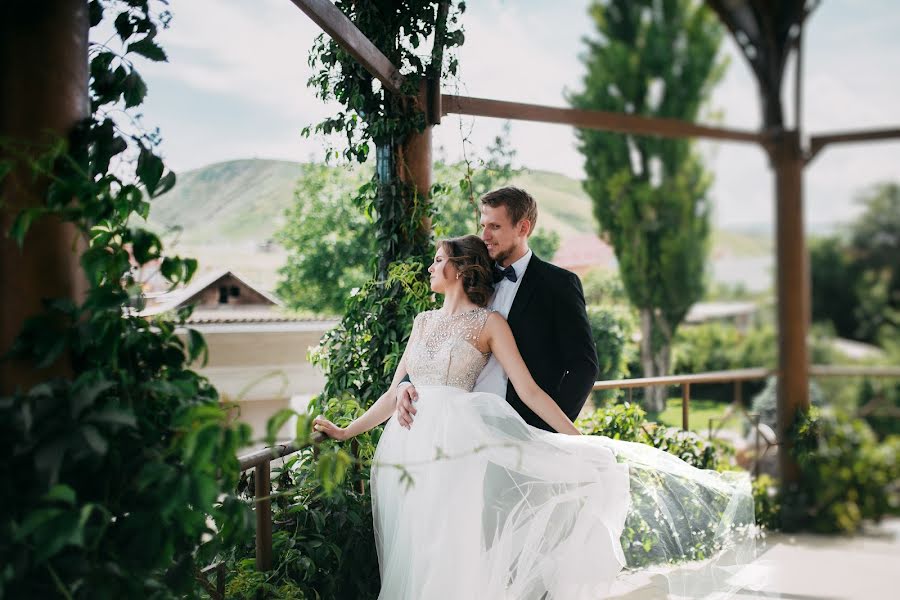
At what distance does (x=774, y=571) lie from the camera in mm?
3363

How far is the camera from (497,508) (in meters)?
1.96

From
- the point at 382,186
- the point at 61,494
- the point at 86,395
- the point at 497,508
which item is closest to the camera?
the point at 61,494

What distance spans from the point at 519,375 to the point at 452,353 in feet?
0.67

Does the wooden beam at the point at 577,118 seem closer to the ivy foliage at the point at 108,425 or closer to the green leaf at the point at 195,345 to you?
the ivy foliage at the point at 108,425

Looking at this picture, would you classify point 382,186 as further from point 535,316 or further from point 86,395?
point 86,395

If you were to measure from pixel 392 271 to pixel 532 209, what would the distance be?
61 centimetres

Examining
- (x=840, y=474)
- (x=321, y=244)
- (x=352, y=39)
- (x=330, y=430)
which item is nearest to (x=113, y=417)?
(x=330, y=430)

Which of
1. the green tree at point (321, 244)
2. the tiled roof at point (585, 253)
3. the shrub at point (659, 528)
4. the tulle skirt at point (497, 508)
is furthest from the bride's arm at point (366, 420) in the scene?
the green tree at point (321, 244)

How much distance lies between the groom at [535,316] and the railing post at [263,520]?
0.44 metres

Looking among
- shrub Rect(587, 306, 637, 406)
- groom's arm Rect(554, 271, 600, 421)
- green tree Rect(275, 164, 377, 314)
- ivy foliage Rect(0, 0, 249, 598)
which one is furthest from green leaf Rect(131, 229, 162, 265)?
green tree Rect(275, 164, 377, 314)

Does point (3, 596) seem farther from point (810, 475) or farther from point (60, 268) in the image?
point (810, 475)

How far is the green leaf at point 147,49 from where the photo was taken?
148 centimetres

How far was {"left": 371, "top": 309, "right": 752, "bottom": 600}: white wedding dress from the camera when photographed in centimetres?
193

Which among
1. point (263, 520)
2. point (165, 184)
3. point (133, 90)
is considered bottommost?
point (263, 520)
